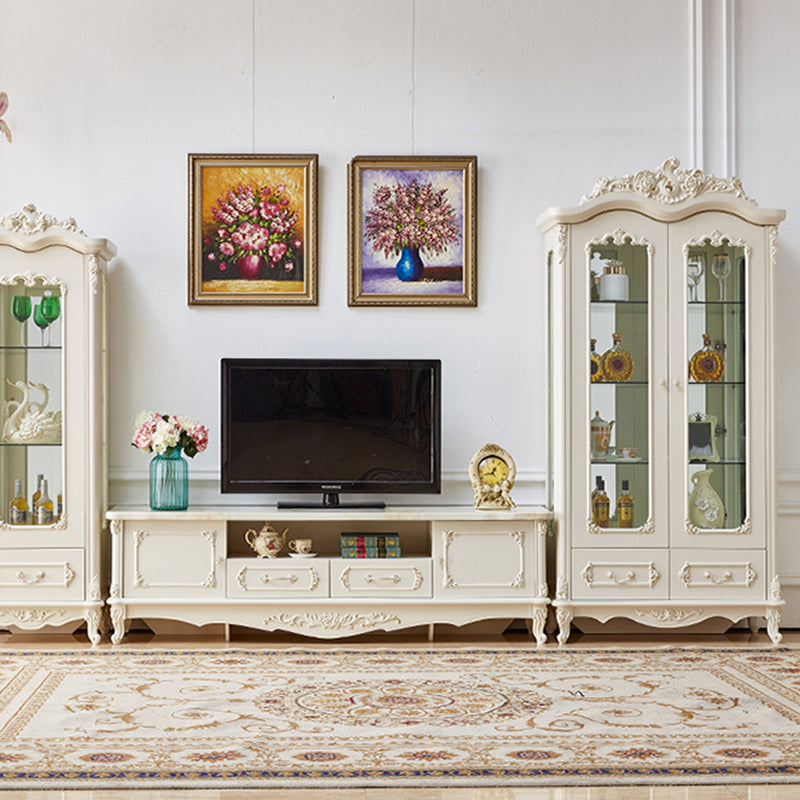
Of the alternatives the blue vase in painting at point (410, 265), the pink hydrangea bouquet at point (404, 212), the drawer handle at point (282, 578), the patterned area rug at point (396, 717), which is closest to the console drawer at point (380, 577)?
the drawer handle at point (282, 578)

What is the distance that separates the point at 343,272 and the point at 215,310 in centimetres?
67

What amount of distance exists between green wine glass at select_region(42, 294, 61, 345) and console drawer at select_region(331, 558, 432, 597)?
1695mm

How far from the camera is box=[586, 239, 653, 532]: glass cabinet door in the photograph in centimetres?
462

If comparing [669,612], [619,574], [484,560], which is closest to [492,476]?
[484,560]

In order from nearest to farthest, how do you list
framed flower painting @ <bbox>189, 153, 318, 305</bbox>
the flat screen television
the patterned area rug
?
the patterned area rug → the flat screen television → framed flower painting @ <bbox>189, 153, 318, 305</bbox>

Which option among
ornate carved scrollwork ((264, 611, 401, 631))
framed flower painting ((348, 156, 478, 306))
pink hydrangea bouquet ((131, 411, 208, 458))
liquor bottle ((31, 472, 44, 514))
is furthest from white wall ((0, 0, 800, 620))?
ornate carved scrollwork ((264, 611, 401, 631))

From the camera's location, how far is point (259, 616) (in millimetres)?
4543

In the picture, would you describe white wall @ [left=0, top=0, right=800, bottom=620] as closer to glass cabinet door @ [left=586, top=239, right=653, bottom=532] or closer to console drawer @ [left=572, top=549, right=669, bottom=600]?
glass cabinet door @ [left=586, top=239, right=653, bottom=532]

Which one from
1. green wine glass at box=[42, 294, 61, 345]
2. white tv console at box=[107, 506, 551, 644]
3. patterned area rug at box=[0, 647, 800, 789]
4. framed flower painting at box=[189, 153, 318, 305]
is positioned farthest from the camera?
framed flower painting at box=[189, 153, 318, 305]

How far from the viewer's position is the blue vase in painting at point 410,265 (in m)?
5.02

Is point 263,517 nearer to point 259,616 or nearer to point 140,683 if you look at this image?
point 259,616

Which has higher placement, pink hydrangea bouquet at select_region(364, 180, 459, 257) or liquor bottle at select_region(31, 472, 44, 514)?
pink hydrangea bouquet at select_region(364, 180, 459, 257)

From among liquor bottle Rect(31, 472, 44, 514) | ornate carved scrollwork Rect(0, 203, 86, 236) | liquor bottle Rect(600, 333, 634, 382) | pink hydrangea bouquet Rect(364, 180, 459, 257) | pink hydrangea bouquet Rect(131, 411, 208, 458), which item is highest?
pink hydrangea bouquet Rect(364, 180, 459, 257)

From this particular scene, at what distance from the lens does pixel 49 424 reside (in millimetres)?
4637
